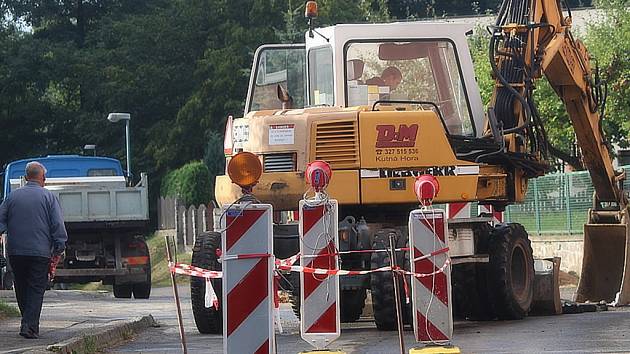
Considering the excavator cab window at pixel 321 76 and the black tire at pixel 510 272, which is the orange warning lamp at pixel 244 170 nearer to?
the black tire at pixel 510 272

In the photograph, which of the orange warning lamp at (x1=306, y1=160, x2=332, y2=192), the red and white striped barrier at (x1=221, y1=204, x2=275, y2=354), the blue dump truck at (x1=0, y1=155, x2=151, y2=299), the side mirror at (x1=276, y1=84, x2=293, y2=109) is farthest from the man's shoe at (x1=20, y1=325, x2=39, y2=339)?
the blue dump truck at (x1=0, y1=155, x2=151, y2=299)

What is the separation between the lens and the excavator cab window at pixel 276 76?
18.0 metres

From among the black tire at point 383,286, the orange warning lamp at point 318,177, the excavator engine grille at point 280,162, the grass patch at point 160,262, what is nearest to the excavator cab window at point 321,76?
the excavator engine grille at point 280,162

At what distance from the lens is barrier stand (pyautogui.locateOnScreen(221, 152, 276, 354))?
9664 mm

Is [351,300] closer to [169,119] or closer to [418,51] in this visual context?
[418,51]

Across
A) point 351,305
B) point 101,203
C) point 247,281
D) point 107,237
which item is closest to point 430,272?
point 247,281

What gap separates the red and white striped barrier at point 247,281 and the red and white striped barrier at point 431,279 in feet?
6.16

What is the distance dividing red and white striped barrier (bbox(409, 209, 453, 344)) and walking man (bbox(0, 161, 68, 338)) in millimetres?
4835

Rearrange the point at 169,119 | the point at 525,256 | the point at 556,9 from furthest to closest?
the point at 169,119, the point at 556,9, the point at 525,256

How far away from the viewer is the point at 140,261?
93.5 ft

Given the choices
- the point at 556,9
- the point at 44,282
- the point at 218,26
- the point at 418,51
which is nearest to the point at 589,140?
the point at 556,9

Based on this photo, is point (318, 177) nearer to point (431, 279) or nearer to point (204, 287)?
point (431, 279)

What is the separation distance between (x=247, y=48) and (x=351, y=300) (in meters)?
43.7

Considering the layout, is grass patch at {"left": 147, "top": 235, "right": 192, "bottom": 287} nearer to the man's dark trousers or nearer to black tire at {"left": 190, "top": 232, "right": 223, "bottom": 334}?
black tire at {"left": 190, "top": 232, "right": 223, "bottom": 334}
